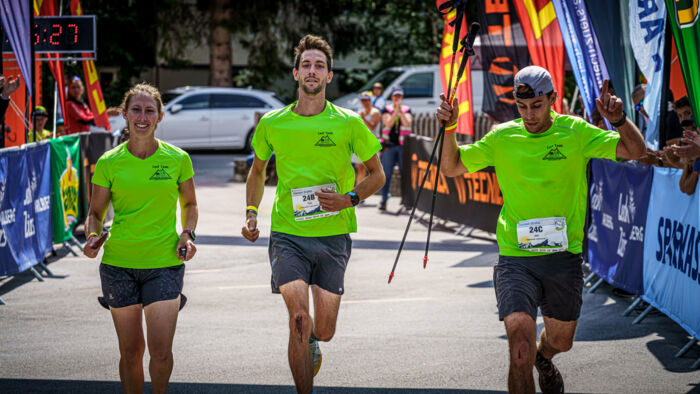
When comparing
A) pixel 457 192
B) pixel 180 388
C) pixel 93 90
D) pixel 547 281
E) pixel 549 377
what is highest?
pixel 93 90

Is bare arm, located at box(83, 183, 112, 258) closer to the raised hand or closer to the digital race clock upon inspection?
the raised hand

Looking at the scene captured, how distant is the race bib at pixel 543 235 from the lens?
5293mm

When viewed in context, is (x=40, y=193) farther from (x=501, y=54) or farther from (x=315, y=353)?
(x=501, y=54)

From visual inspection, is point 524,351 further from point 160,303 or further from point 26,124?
point 26,124

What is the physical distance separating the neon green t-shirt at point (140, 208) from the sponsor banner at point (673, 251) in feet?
13.0

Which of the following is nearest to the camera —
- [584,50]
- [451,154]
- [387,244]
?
[451,154]

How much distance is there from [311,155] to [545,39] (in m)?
6.48

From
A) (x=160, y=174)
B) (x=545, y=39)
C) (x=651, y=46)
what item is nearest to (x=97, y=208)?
(x=160, y=174)

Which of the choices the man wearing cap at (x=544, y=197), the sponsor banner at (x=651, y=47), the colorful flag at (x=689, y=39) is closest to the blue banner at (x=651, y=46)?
the sponsor banner at (x=651, y=47)

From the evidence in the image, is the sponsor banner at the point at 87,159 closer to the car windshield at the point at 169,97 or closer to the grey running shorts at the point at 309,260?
the grey running shorts at the point at 309,260

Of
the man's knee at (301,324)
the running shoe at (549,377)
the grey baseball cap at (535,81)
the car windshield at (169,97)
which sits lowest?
the running shoe at (549,377)

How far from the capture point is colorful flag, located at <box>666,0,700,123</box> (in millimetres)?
7305

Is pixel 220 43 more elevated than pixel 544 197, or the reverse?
pixel 220 43

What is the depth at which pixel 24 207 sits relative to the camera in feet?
33.1
